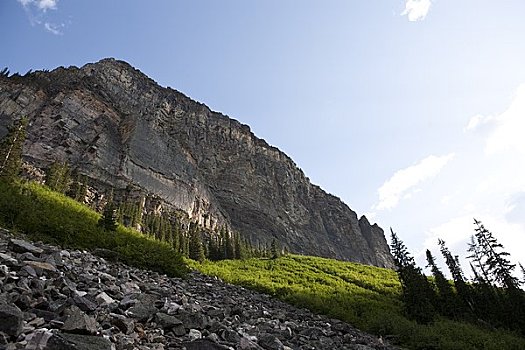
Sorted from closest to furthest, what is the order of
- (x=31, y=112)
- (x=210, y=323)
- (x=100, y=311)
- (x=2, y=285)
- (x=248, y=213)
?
(x=2, y=285)
(x=100, y=311)
(x=210, y=323)
(x=31, y=112)
(x=248, y=213)

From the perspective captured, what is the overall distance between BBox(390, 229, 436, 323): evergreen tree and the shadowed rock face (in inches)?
2740

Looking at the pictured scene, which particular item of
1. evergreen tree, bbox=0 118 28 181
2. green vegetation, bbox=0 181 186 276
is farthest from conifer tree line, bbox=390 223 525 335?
evergreen tree, bbox=0 118 28 181

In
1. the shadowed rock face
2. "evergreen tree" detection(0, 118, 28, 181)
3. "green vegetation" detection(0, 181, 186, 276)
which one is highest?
the shadowed rock face

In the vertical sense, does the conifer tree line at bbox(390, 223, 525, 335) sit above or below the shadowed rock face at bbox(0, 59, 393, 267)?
below

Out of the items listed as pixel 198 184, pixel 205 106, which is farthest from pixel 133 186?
pixel 205 106

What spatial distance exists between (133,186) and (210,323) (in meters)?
82.8

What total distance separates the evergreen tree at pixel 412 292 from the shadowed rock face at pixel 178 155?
228 ft

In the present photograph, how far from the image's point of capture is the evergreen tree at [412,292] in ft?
76.8

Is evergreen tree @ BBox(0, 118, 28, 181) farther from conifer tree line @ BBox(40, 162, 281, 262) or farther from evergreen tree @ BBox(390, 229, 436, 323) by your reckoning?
evergreen tree @ BBox(390, 229, 436, 323)

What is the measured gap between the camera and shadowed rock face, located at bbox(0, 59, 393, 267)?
3450 inches

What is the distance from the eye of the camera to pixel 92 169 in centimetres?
8194

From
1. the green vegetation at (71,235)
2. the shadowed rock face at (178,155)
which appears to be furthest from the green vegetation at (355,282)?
the shadowed rock face at (178,155)

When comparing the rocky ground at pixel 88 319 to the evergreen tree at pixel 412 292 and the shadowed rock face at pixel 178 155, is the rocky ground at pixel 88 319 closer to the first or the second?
the evergreen tree at pixel 412 292

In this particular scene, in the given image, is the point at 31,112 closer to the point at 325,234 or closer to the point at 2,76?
the point at 2,76
